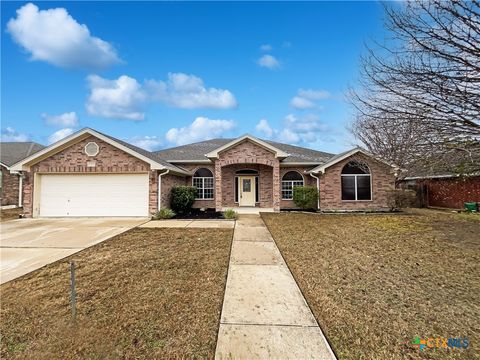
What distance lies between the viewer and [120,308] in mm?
3385

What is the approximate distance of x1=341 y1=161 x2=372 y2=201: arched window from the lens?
1427 cm

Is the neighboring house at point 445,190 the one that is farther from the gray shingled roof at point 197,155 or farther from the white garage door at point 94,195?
the white garage door at point 94,195

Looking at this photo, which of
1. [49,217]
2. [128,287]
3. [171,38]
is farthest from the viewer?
[171,38]

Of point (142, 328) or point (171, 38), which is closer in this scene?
point (142, 328)

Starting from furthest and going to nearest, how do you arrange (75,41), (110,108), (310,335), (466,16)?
(110,108) → (75,41) → (466,16) → (310,335)

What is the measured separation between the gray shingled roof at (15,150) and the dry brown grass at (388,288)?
2383 centimetres

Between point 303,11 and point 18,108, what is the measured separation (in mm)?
17119

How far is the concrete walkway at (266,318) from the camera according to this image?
2533 millimetres

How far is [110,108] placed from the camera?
80.1 feet

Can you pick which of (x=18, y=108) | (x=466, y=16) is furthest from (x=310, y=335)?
(x=18, y=108)

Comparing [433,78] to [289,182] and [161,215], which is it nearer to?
[289,182]

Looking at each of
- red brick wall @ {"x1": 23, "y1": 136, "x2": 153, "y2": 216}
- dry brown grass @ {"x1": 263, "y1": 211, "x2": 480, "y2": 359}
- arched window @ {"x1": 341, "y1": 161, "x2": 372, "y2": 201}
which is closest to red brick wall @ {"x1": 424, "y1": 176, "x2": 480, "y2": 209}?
arched window @ {"x1": 341, "y1": 161, "x2": 372, "y2": 201}

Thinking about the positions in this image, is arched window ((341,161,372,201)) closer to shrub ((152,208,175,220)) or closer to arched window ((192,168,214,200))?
arched window ((192,168,214,200))

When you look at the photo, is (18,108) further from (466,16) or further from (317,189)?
(466,16)
